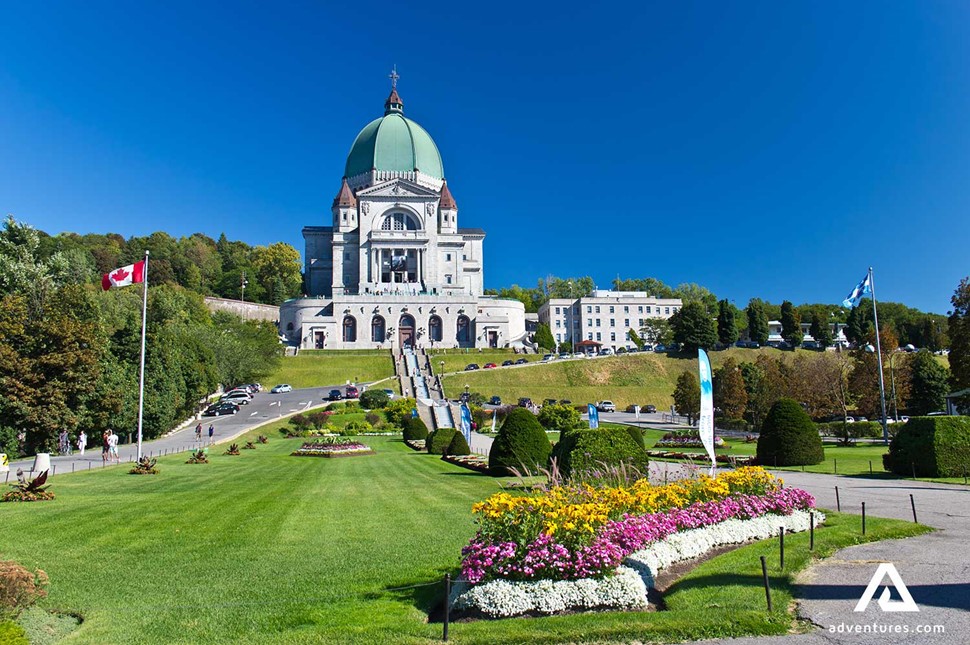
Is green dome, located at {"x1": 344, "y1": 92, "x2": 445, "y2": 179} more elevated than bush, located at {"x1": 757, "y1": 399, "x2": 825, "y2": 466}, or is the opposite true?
green dome, located at {"x1": 344, "y1": 92, "x2": 445, "y2": 179}

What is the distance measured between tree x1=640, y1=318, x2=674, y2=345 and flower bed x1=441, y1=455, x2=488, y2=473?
266 feet

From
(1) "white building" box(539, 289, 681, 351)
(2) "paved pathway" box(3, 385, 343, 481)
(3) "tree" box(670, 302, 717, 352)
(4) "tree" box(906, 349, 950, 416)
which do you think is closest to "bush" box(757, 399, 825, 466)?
(2) "paved pathway" box(3, 385, 343, 481)

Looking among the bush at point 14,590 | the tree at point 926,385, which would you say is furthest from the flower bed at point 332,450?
the tree at point 926,385

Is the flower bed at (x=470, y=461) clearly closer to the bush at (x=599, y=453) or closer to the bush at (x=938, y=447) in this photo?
the bush at (x=599, y=453)

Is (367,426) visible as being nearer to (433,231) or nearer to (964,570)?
(964,570)

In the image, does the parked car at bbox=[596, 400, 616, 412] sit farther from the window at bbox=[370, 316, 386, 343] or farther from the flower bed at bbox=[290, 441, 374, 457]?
the window at bbox=[370, 316, 386, 343]

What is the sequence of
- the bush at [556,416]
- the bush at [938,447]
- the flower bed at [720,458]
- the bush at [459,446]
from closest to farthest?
the bush at [938,447], the flower bed at [720,458], the bush at [459,446], the bush at [556,416]

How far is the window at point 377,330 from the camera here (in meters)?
89.9

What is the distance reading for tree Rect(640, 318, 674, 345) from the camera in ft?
341

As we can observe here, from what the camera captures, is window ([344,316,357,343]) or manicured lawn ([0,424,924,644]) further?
window ([344,316,357,343])

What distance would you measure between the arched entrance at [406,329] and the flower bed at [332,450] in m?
57.3

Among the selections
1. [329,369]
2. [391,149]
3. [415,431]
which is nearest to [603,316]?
[391,149]

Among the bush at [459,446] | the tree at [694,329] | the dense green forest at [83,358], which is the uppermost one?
the tree at [694,329]

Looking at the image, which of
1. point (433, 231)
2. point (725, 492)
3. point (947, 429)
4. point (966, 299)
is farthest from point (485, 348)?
point (725, 492)
